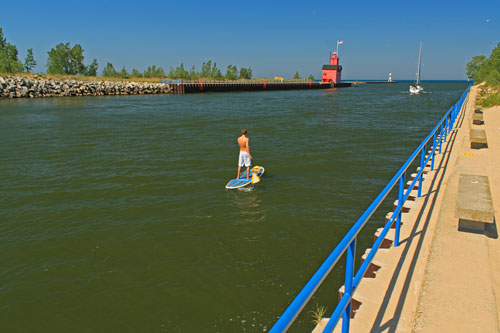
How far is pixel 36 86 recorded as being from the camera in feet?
169

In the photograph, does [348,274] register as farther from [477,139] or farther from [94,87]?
[94,87]

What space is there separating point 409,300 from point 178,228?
600cm

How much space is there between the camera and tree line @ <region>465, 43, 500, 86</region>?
39000mm

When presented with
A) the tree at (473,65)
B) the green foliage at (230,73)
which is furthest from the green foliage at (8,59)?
the tree at (473,65)

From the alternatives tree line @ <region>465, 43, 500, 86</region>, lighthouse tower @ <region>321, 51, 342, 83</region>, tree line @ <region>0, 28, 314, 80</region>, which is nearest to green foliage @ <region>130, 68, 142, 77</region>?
tree line @ <region>0, 28, 314, 80</region>

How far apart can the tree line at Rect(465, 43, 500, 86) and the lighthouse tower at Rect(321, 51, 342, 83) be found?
118 feet

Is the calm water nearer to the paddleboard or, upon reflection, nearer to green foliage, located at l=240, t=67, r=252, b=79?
the paddleboard

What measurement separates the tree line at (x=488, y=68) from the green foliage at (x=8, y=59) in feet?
305

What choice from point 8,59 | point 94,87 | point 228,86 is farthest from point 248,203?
point 8,59

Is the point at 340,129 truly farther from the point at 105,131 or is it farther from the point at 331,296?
the point at 331,296

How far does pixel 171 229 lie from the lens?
27.6 ft

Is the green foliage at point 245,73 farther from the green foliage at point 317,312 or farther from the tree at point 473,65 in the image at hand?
the green foliage at point 317,312

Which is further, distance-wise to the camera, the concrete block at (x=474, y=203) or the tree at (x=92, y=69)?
the tree at (x=92, y=69)

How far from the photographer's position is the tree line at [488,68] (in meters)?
39.0
